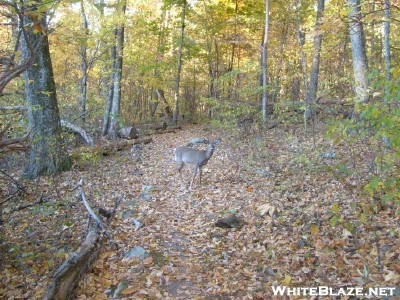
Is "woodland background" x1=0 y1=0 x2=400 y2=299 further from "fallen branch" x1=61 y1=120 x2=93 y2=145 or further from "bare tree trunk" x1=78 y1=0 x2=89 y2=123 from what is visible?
"bare tree trunk" x1=78 y1=0 x2=89 y2=123

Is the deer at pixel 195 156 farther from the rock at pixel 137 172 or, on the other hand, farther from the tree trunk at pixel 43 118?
the tree trunk at pixel 43 118

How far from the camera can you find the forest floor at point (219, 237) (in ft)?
14.8

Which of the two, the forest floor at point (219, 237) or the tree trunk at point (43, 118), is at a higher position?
the tree trunk at point (43, 118)

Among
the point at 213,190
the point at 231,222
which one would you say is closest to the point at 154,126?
the point at 213,190

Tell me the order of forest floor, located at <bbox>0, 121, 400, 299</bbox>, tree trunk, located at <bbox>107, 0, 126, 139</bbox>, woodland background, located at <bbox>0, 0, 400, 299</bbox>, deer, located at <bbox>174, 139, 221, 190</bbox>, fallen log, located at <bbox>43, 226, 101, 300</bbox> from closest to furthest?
fallen log, located at <bbox>43, 226, 101, 300</bbox> → woodland background, located at <bbox>0, 0, 400, 299</bbox> → forest floor, located at <bbox>0, 121, 400, 299</bbox> → deer, located at <bbox>174, 139, 221, 190</bbox> → tree trunk, located at <bbox>107, 0, 126, 139</bbox>

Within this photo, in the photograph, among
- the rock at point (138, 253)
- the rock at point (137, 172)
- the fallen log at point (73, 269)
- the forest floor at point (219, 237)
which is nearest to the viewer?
the fallen log at point (73, 269)

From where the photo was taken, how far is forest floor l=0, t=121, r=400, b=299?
14.8 feet

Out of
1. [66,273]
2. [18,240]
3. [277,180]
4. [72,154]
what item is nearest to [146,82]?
[72,154]

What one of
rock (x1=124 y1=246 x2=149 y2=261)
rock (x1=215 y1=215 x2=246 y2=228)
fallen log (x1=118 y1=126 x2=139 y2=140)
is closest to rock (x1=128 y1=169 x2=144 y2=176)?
rock (x1=215 y1=215 x2=246 y2=228)

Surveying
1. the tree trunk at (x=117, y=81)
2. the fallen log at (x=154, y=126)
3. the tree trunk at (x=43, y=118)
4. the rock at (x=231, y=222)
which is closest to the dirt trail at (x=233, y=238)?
the rock at (x=231, y=222)

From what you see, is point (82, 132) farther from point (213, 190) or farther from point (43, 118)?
point (213, 190)

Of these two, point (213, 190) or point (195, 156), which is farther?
point (195, 156)

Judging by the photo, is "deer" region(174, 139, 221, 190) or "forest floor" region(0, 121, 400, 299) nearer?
"forest floor" region(0, 121, 400, 299)

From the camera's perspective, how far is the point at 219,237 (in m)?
6.08
